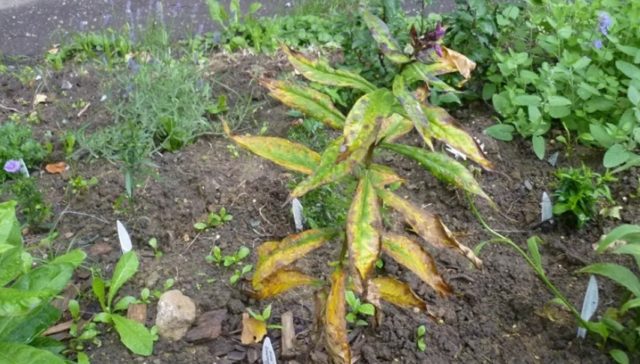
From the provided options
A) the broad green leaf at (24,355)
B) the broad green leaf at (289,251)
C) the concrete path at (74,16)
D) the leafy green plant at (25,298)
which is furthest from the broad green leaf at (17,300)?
the concrete path at (74,16)

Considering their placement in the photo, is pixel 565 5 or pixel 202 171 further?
pixel 565 5

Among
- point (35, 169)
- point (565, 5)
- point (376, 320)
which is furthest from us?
point (565, 5)

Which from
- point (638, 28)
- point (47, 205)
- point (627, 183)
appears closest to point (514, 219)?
point (627, 183)

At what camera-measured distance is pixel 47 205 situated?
317 cm

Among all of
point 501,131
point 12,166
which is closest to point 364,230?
point 501,131

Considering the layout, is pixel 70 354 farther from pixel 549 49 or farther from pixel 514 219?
pixel 549 49

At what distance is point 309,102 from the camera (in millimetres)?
2238

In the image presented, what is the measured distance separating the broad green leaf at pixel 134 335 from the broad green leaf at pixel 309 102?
0.93 meters

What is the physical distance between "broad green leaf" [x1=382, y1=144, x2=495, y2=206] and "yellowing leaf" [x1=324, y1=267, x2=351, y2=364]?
422 millimetres

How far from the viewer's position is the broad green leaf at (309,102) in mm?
2225

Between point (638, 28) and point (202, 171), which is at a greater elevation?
point (638, 28)

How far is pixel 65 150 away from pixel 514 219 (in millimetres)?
2012

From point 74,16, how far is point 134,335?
3.47 m

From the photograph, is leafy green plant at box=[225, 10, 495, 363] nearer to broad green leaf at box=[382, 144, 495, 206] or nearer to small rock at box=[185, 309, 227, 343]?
broad green leaf at box=[382, 144, 495, 206]
